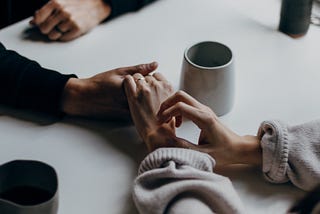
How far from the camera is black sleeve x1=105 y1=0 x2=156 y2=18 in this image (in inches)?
47.5

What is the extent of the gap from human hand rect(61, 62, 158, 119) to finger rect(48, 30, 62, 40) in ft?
0.48

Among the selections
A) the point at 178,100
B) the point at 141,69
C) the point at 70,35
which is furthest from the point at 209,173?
the point at 70,35

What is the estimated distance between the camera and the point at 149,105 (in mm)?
950

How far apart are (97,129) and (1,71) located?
7.7 inches

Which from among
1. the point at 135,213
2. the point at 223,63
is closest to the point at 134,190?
the point at 135,213

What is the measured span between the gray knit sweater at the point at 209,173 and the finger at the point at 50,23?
0.42m

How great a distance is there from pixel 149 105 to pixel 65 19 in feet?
1.02

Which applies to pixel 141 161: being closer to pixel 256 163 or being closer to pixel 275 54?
pixel 256 163

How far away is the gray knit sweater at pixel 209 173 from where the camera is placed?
778 millimetres

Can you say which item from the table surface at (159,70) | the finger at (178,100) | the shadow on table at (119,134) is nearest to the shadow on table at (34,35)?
the table surface at (159,70)

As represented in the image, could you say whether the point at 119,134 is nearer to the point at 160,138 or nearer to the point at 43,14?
the point at 160,138

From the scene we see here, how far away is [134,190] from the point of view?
0.81 metres

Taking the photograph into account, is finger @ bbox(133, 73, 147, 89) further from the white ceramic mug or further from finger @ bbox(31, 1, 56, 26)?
finger @ bbox(31, 1, 56, 26)

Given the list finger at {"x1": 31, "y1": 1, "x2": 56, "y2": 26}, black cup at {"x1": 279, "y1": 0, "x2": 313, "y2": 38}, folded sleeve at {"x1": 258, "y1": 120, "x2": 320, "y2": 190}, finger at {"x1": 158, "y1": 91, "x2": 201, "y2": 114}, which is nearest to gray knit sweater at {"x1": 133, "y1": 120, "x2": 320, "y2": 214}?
folded sleeve at {"x1": 258, "y1": 120, "x2": 320, "y2": 190}
